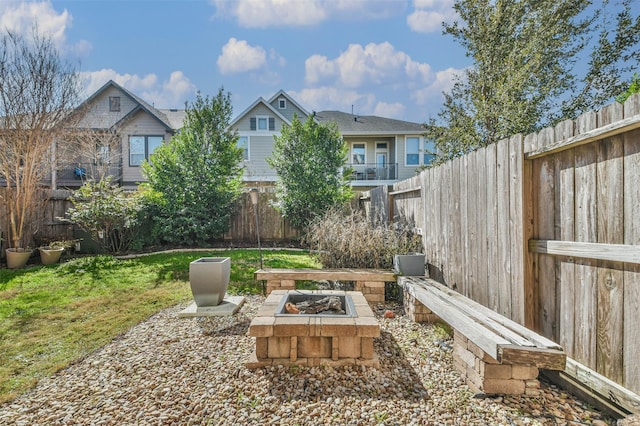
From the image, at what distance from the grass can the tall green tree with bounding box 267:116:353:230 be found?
2.40 m

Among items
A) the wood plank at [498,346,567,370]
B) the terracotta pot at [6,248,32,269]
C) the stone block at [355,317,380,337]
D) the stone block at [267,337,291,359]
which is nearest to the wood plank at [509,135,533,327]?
the wood plank at [498,346,567,370]

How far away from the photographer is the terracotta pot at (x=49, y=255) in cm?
737

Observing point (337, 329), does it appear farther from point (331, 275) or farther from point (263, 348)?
point (331, 275)

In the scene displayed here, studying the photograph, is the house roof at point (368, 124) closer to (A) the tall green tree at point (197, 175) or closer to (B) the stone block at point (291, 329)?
(A) the tall green tree at point (197, 175)

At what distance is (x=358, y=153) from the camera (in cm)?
1792

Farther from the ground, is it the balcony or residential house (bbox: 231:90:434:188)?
residential house (bbox: 231:90:434:188)

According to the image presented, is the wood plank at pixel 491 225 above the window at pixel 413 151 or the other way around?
the other way around

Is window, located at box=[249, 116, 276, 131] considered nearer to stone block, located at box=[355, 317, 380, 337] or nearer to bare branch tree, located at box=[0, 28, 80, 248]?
bare branch tree, located at box=[0, 28, 80, 248]

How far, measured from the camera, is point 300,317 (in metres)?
2.77

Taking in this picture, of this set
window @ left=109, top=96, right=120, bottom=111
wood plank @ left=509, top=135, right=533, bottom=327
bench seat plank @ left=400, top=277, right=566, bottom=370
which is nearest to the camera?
bench seat plank @ left=400, top=277, right=566, bottom=370

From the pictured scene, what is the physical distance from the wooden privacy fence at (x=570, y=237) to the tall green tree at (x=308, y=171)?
6729mm

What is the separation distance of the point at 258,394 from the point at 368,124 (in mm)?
17437

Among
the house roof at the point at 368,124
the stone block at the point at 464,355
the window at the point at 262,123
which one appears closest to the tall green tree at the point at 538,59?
the house roof at the point at 368,124

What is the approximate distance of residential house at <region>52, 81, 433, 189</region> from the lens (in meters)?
15.0
